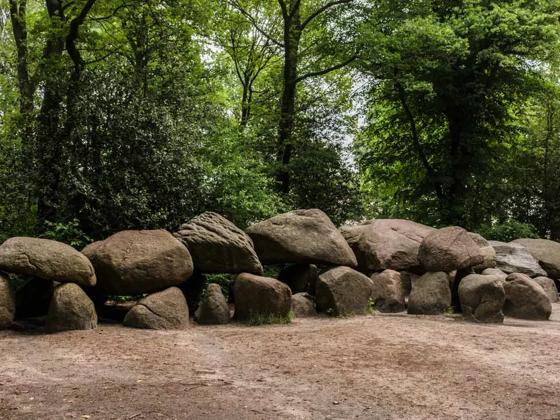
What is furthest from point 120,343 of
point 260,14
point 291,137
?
point 260,14

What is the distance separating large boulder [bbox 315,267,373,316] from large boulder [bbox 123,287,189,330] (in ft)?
8.81

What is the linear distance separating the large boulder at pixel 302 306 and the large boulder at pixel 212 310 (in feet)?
4.66

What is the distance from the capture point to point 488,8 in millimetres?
17344

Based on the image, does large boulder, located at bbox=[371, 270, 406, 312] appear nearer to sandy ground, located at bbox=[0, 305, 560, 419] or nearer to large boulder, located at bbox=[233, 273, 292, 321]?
sandy ground, located at bbox=[0, 305, 560, 419]

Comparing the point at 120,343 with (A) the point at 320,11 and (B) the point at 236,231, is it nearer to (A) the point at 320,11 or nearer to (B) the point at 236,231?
(B) the point at 236,231

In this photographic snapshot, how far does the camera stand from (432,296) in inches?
417

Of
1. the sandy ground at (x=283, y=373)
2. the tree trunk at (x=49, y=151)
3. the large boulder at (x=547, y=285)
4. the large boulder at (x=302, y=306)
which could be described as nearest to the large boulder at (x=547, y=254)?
the large boulder at (x=547, y=285)

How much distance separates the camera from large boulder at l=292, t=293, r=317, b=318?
10164 millimetres

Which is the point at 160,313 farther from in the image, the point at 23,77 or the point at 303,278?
the point at 23,77

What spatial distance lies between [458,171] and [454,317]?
30.1 feet

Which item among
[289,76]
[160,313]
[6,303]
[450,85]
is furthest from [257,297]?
[450,85]

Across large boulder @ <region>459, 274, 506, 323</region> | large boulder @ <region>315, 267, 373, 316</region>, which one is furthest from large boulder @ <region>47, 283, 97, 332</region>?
large boulder @ <region>459, 274, 506, 323</region>

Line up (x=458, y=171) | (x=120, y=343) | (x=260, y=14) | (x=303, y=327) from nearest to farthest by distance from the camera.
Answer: (x=120, y=343), (x=303, y=327), (x=458, y=171), (x=260, y=14)

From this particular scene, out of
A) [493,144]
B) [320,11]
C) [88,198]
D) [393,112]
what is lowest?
[88,198]
